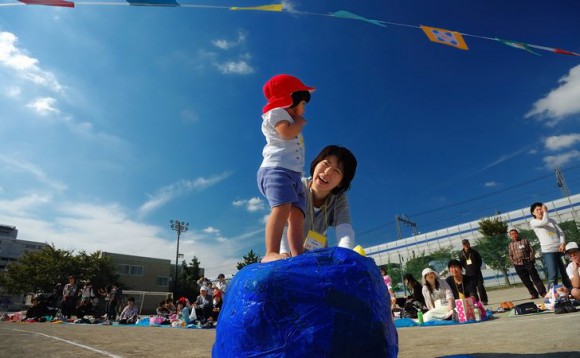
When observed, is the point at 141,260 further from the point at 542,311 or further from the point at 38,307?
the point at 542,311

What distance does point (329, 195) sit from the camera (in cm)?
259

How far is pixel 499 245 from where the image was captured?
1565 cm

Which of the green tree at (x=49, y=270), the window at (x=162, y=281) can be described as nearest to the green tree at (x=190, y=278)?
the window at (x=162, y=281)

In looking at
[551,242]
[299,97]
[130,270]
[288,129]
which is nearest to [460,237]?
[551,242]

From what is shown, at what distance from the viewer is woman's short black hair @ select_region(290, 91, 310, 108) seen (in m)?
2.42

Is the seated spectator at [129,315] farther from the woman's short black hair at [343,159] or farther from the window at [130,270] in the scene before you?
the window at [130,270]

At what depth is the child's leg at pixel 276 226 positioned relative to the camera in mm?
1959

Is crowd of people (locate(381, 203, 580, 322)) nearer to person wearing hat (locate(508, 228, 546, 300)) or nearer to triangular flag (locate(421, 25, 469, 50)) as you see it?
person wearing hat (locate(508, 228, 546, 300))

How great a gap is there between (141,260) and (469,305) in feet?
166

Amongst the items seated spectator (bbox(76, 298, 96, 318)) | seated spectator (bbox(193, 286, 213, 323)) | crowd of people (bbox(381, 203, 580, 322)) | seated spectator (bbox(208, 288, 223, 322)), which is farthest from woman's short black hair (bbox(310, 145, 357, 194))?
seated spectator (bbox(76, 298, 96, 318))

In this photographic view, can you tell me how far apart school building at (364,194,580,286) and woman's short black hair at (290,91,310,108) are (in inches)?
792

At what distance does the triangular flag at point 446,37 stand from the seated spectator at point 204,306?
11.0 meters

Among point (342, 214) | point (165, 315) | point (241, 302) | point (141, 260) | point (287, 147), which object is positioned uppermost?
point (141, 260)

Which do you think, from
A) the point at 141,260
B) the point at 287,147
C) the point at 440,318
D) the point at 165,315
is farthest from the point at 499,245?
the point at 141,260
